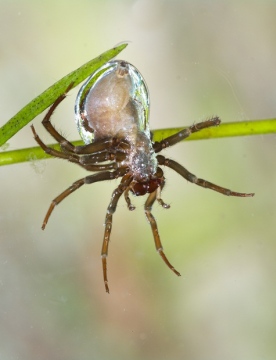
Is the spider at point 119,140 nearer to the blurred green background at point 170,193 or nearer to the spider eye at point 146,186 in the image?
the spider eye at point 146,186

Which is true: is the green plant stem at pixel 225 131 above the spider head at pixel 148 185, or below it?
above

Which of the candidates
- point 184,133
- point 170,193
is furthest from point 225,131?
point 170,193

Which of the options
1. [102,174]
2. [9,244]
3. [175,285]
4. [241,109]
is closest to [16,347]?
[9,244]

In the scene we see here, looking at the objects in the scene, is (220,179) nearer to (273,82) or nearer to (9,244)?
(273,82)

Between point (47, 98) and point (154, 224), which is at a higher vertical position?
point (47, 98)

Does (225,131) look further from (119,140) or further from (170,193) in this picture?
(170,193)

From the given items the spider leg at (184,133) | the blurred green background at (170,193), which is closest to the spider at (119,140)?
the spider leg at (184,133)
